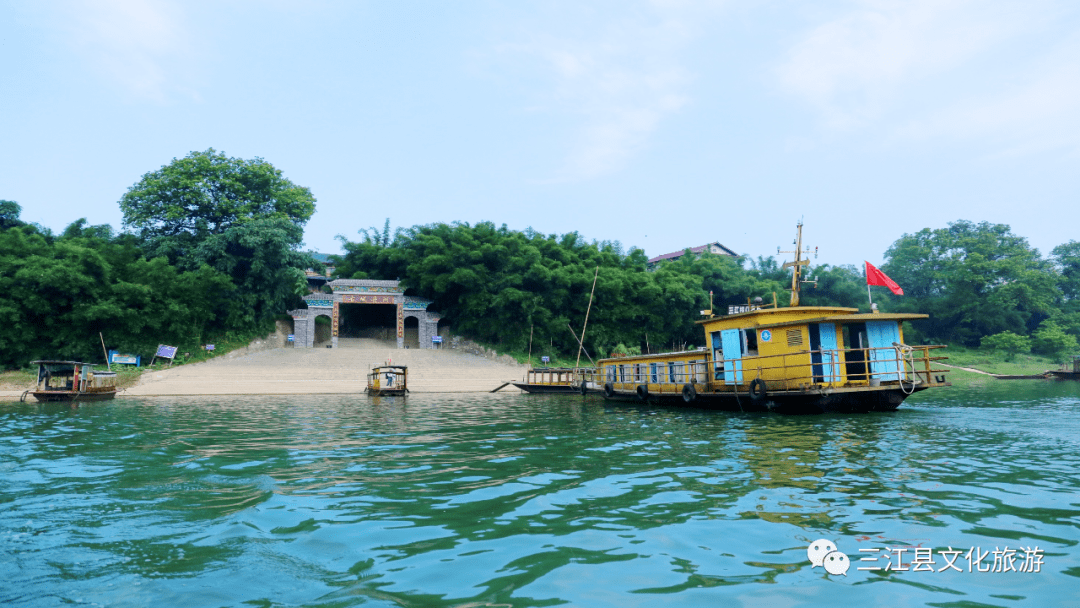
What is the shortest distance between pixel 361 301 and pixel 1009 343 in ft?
149

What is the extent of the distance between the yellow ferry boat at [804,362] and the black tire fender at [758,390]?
3 centimetres

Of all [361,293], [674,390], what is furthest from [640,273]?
[674,390]

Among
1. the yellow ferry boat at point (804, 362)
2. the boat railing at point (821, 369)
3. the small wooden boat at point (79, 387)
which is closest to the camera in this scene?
the yellow ferry boat at point (804, 362)

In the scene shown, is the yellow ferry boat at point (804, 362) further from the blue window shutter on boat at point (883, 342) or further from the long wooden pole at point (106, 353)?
the long wooden pole at point (106, 353)

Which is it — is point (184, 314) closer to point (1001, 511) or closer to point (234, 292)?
point (234, 292)

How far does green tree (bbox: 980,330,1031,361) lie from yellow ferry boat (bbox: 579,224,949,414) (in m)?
34.6

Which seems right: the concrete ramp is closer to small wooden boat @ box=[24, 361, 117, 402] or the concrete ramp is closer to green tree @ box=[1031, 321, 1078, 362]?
small wooden boat @ box=[24, 361, 117, 402]

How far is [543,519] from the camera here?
5.29 m

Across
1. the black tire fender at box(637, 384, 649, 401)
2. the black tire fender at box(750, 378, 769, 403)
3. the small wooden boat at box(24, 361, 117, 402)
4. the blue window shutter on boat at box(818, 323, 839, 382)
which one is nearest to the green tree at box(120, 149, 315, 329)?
the small wooden boat at box(24, 361, 117, 402)

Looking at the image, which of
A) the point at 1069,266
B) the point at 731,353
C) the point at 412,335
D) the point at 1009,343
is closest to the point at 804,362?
the point at 731,353

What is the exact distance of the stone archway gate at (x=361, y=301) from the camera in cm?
3734

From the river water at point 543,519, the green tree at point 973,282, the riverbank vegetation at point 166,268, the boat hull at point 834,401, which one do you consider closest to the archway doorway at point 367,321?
the riverbank vegetation at point 166,268

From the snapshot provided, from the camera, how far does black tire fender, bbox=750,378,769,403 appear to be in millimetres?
15039

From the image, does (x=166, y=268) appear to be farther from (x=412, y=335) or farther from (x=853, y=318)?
(x=853, y=318)
